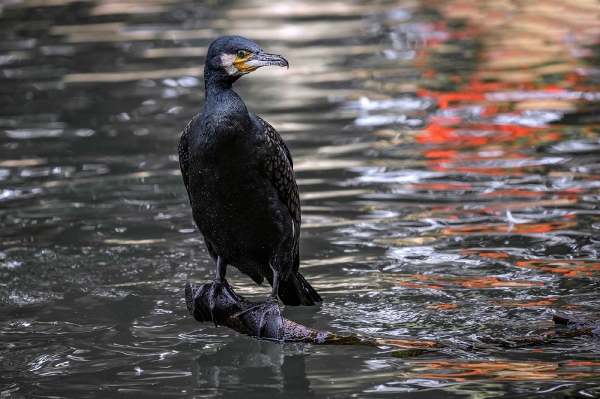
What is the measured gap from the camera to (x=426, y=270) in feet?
23.6

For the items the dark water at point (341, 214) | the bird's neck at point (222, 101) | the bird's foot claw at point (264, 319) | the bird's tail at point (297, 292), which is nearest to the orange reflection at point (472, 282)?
the dark water at point (341, 214)

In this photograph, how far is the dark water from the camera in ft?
18.5

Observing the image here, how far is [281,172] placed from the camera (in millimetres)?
5918

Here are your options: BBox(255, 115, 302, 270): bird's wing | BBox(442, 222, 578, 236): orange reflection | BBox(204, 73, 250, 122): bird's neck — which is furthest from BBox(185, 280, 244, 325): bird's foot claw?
BBox(442, 222, 578, 236): orange reflection

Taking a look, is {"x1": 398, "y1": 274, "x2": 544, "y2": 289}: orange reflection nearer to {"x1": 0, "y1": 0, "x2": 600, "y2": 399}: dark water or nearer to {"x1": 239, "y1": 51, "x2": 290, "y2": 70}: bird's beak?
{"x1": 0, "y1": 0, "x2": 600, "y2": 399}: dark water

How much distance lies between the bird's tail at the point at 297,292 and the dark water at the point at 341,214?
3.5 inches

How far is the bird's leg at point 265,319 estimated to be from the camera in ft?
18.3

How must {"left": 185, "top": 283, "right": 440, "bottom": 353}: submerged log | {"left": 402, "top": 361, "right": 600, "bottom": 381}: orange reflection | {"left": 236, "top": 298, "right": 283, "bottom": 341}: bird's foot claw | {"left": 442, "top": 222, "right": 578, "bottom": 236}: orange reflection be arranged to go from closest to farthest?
{"left": 402, "top": 361, "right": 600, "bottom": 381}: orange reflection
{"left": 185, "top": 283, "right": 440, "bottom": 353}: submerged log
{"left": 236, "top": 298, "right": 283, "bottom": 341}: bird's foot claw
{"left": 442, "top": 222, "right": 578, "bottom": 236}: orange reflection

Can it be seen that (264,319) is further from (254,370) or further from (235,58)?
(235,58)

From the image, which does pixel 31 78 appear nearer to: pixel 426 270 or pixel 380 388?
pixel 426 270

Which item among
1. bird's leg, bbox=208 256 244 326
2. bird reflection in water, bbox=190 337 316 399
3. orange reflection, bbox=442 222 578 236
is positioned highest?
bird's leg, bbox=208 256 244 326

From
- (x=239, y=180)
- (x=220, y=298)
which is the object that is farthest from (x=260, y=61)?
(x=220, y=298)

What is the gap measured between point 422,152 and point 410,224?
2.12 m

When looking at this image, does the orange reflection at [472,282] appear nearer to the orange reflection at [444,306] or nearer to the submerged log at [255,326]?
the orange reflection at [444,306]
